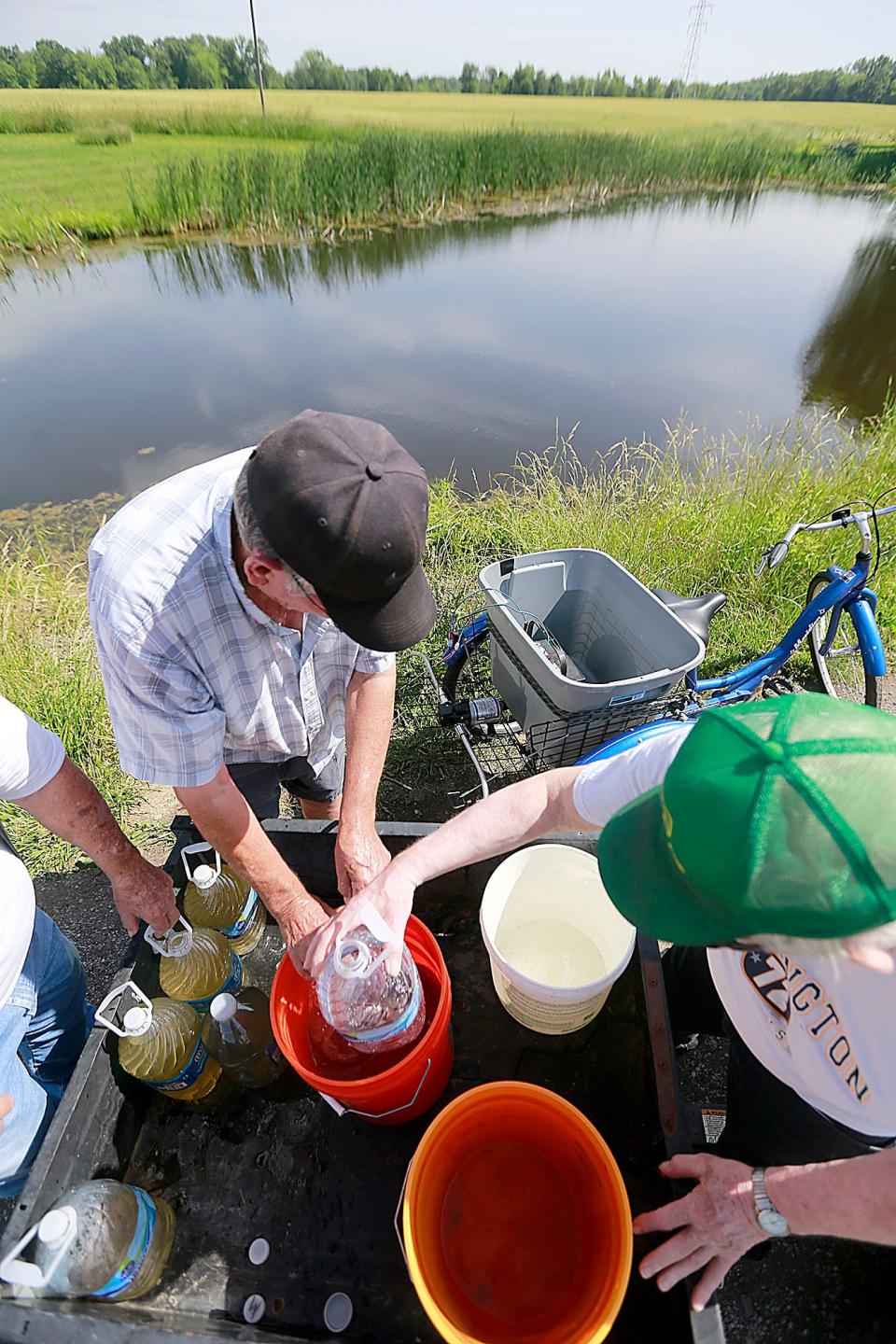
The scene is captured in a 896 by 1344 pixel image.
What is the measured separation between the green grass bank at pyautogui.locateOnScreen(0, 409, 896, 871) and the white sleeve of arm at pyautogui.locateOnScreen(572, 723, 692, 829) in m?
1.76

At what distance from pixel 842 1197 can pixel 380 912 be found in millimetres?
857

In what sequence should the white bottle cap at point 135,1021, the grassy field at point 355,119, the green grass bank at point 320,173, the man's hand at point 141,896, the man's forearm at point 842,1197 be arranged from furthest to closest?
the grassy field at point 355,119, the green grass bank at point 320,173, the man's hand at point 141,896, the white bottle cap at point 135,1021, the man's forearm at point 842,1197

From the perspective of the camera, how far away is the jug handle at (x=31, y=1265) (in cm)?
93

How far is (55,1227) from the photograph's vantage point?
37.3 inches

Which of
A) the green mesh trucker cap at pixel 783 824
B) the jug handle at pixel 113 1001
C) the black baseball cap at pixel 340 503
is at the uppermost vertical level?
the black baseball cap at pixel 340 503

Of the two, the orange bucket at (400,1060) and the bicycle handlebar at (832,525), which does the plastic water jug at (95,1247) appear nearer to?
the orange bucket at (400,1060)

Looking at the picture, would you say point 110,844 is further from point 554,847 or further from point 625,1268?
point 625,1268

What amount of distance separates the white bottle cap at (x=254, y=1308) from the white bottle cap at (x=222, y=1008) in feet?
1.45

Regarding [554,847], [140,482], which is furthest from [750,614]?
[140,482]

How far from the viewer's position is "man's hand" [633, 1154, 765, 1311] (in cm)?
98

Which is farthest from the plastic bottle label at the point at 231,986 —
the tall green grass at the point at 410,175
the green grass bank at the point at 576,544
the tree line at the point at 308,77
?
the tree line at the point at 308,77

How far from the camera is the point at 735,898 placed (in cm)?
80

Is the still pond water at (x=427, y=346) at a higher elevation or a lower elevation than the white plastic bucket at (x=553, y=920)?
lower

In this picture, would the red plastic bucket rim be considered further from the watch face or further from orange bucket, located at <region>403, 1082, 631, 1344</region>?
the watch face
